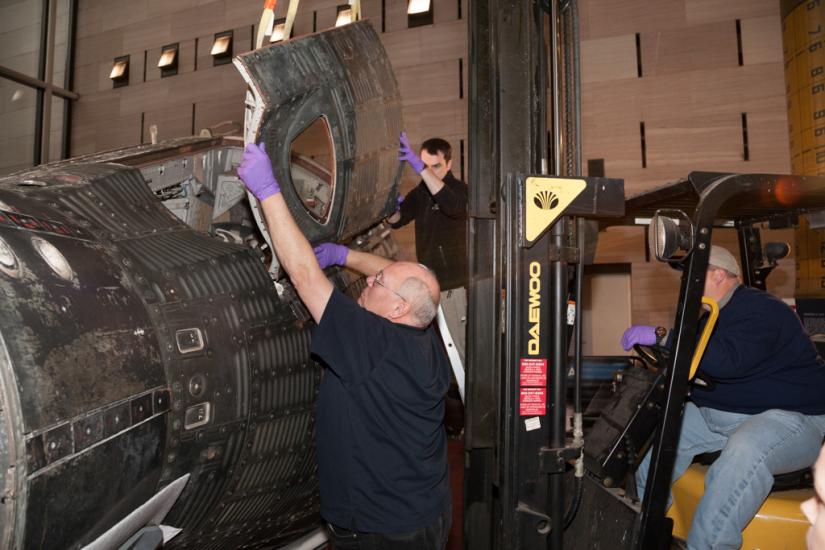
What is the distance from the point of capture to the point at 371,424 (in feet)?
8.21

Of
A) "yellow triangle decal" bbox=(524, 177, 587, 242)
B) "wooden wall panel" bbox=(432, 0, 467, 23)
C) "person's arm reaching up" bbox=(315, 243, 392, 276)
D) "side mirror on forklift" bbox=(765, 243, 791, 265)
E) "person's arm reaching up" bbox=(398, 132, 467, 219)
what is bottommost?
"person's arm reaching up" bbox=(315, 243, 392, 276)

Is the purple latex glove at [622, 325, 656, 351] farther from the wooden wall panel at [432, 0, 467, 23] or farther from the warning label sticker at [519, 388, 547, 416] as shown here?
the wooden wall panel at [432, 0, 467, 23]

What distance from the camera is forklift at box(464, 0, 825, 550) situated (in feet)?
8.29

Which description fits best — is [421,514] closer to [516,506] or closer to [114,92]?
[516,506]

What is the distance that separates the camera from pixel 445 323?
11.5ft

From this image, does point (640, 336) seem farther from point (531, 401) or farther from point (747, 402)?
point (531, 401)

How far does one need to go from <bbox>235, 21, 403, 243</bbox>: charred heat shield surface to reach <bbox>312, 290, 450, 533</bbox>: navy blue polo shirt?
0.59 meters

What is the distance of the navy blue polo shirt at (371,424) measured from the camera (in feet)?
7.98

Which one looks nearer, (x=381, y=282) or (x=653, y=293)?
(x=381, y=282)

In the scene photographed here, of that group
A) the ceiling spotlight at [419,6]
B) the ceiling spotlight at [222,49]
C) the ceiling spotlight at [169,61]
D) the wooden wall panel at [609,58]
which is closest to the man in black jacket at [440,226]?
the wooden wall panel at [609,58]

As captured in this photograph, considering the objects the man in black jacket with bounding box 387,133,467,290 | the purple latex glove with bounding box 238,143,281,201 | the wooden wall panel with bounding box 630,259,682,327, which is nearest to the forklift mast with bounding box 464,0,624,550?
the purple latex glove with bounding box 238,143,281,201

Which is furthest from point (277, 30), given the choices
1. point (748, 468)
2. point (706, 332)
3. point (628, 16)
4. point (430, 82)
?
point (748, 468)

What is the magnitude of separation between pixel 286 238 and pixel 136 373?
792 millimetres

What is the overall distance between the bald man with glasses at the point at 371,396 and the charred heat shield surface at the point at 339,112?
18cm
